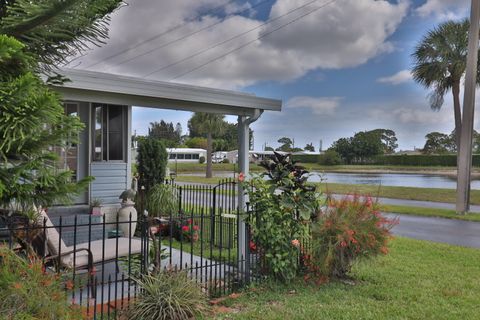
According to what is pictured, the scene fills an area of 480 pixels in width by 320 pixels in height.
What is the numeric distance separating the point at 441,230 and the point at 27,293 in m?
10.5

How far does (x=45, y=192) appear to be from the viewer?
257 centimetres

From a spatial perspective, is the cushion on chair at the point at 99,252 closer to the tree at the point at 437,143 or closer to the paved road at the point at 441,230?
Result: the paved road at the point at 441,230

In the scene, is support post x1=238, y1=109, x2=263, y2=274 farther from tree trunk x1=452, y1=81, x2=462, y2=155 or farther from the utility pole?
tree trunk x1=452, y1=81, x2=462, y2=155

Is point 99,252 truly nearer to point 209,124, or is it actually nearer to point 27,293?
point 27,293

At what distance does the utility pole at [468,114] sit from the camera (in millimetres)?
13000

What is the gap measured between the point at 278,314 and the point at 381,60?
735 inches

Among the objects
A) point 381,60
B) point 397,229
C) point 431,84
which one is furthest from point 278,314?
point 381,60

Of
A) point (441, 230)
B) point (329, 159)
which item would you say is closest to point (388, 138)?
point (329, 159)

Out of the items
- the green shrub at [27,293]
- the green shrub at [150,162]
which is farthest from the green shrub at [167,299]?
the green shrub at [150,162]

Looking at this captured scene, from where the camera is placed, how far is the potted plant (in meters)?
8.04

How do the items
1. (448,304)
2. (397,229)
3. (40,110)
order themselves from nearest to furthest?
(40,110) → (448,304) → (397,229)

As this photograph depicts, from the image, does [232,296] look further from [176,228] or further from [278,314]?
[176,228]

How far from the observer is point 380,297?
198 inches

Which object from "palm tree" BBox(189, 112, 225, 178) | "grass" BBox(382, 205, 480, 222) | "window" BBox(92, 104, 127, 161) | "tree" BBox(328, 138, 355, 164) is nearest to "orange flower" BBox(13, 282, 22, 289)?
"window" BBox(92, 104, 127, 161)
